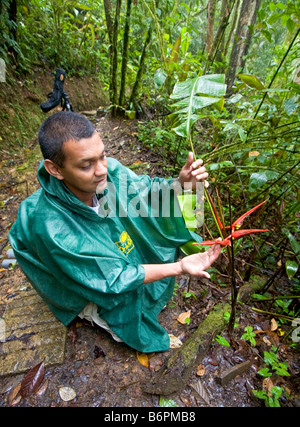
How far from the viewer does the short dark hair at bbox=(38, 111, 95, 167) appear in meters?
1.38

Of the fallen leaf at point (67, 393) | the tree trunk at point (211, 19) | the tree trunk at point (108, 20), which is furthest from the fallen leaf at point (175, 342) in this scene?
the tree trunk at point (108, 20)

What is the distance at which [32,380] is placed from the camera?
5.21 feet

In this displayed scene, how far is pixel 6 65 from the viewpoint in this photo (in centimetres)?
461

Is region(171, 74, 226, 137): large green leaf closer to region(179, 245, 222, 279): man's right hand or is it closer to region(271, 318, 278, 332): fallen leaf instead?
region(179, 245, 222, 279): man's right hand

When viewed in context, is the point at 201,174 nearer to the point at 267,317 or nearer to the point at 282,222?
the point at 282,222

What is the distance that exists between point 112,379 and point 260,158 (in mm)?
1972

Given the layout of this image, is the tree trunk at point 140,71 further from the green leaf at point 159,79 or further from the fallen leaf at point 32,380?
the fallen leaf at point 32,380

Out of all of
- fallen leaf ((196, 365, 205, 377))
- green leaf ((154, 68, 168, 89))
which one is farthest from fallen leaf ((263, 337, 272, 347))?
green leaf ((154, 68, 168, 89))

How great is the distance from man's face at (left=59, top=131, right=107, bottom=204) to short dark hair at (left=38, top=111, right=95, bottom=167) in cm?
3

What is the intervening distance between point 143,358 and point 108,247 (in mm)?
Answer: 932

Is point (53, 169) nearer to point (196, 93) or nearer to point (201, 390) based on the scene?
point (196, 93)

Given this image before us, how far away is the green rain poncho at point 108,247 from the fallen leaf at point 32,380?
0.34m

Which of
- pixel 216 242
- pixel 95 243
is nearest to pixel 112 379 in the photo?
pixel 95 243

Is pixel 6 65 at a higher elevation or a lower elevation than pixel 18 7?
lower
